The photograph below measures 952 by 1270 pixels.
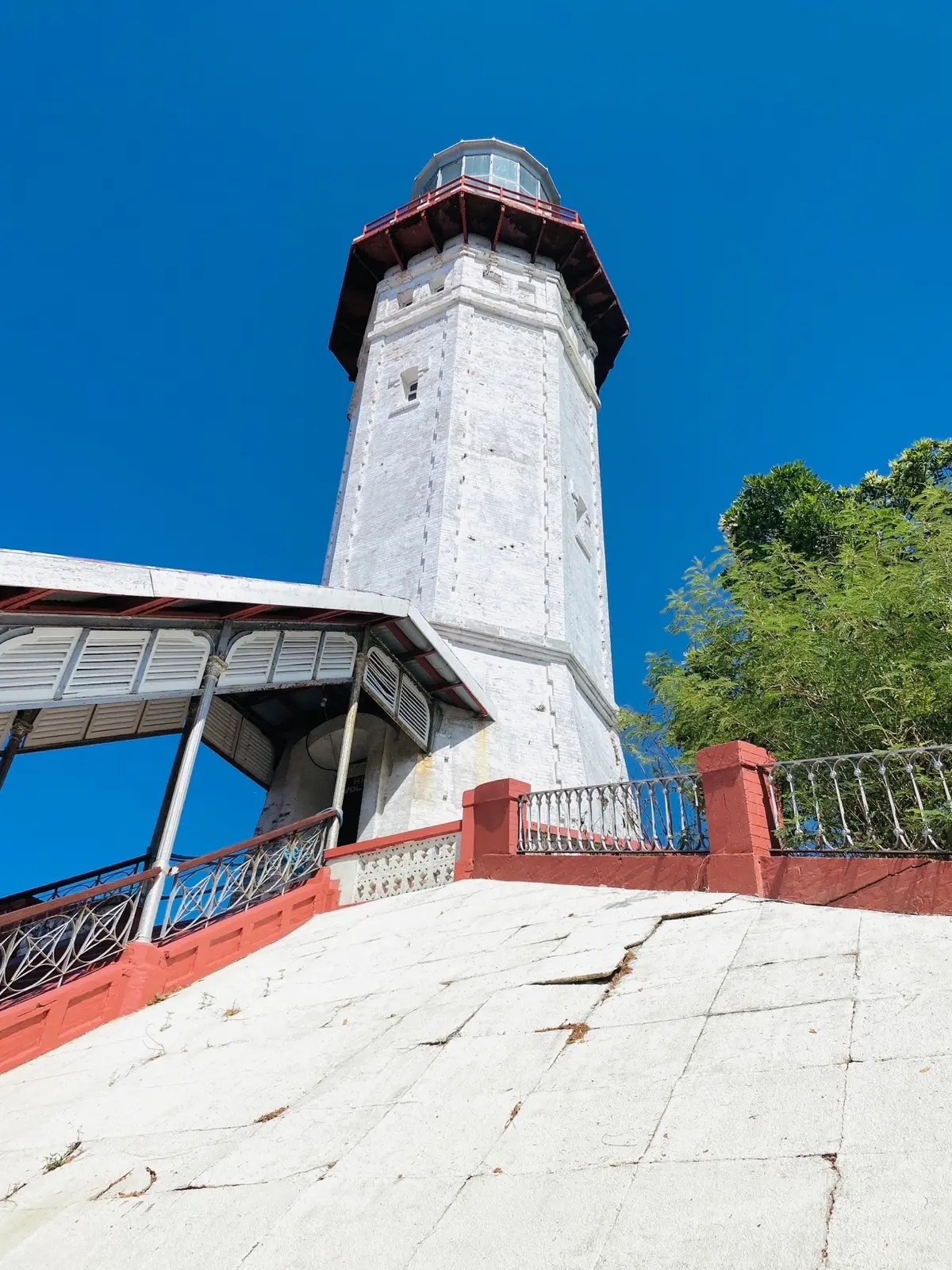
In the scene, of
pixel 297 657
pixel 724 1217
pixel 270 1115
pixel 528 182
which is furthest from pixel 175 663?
pixel 528 182

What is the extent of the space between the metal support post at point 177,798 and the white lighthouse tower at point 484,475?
445 centimetres

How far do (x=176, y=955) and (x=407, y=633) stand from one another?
5568 mm

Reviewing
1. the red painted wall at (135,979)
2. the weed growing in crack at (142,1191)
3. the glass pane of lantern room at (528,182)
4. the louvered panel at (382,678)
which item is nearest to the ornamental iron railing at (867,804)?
the weed growing in crack at (142,1191)

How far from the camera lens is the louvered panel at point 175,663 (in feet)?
27.7

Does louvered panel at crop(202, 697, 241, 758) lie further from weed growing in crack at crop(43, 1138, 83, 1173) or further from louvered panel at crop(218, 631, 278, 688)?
weed growing in crack at crop(43, 1138, 83, 1173)

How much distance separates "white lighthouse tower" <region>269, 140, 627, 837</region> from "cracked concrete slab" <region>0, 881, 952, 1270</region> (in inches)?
278

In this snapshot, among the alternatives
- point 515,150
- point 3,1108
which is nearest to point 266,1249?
point 3,1108

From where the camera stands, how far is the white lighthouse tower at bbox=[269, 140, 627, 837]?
13.9 m

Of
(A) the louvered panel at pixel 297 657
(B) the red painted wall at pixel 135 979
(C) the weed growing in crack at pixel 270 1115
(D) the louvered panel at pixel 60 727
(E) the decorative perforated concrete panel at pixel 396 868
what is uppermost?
(A) the louvered panel at pixel 297 657

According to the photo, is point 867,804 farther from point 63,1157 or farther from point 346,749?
point 346,749

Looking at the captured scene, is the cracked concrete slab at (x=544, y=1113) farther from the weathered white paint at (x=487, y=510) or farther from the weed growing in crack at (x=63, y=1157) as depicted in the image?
the weathered white paint at (x=487, y=510)

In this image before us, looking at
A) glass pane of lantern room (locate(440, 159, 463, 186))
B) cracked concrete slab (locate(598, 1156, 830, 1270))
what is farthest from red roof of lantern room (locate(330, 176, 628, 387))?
cracked concrete slab (locate(598, 1156, 830, 1270))

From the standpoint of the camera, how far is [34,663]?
289 inches

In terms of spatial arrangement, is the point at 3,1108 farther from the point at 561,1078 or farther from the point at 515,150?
the point at 515,150
